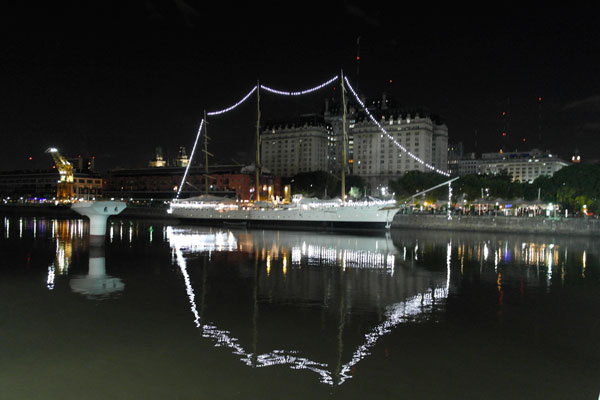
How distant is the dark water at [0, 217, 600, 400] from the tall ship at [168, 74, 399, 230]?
3159 cm

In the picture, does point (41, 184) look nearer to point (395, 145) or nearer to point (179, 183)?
point (179, 183)

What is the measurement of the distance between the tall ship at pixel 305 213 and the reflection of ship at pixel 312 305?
27.6 metres

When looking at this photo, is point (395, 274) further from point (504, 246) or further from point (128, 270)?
point (504, 246)

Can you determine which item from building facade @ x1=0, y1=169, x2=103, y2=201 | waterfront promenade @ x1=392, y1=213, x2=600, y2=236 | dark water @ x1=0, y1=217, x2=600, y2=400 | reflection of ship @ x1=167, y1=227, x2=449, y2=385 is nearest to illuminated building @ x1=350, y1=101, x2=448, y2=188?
waterfront promenade @ x1=392, y1=213, x2=600, y2=236

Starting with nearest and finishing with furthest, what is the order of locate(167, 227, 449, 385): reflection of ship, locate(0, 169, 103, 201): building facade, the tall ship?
1. locate(167, 227, 449, 385): reflection of ship
2. the tall ship
3. locate(0, 169, 103, 201): building facade

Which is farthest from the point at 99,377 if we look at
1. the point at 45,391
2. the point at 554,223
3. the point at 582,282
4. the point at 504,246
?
the point at 554,223

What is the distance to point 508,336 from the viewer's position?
1263cm

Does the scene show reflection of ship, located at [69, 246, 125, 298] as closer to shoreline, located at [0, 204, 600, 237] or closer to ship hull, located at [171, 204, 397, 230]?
ship hull, located at [171, 204, 397, 230]

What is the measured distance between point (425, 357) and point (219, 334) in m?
5.09

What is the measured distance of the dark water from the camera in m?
9.21

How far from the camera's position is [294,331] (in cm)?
1264

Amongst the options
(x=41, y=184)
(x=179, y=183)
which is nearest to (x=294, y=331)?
(x=179, y=183)

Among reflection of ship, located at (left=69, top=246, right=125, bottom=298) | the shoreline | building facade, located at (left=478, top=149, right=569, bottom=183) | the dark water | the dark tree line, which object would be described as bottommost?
the dark water

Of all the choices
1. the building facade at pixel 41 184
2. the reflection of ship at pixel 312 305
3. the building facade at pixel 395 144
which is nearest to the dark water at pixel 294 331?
the reflection of ship at pixel 312 305
